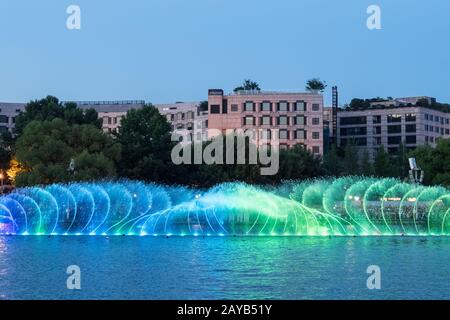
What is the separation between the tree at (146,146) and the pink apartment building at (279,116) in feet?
98.6

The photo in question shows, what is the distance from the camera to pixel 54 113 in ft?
283

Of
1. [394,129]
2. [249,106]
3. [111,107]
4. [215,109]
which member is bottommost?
[394,129]

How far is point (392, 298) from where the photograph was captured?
2231 cm

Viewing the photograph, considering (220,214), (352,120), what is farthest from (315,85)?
(220,214)

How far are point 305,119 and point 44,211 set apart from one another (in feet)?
220

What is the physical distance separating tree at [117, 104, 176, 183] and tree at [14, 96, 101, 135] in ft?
12.1

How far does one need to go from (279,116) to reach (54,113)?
3944 cm

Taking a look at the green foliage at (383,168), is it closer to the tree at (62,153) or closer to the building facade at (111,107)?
the tree at (62,153)

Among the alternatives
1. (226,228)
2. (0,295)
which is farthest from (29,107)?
(0,295)

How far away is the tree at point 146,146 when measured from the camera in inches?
3118

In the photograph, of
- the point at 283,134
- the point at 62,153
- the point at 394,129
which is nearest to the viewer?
the point at 62,153

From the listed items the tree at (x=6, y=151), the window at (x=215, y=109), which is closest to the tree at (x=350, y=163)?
the window at (x=215, y=109)

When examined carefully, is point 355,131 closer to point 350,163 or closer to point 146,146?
point 350,163
